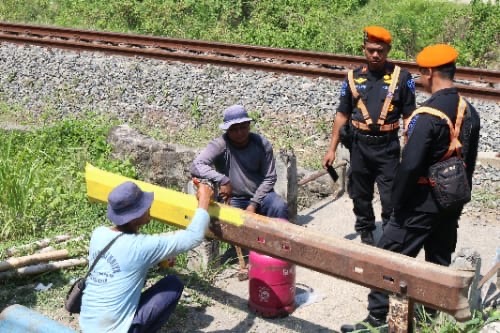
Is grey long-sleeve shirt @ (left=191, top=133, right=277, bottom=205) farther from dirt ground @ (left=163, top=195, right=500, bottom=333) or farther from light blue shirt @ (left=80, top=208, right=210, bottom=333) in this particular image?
light blue shirt @ (left=80, top=208, right=210, bottom=333)

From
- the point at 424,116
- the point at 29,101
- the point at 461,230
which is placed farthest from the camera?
the point at 29,101

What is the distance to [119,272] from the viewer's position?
3.97 metres

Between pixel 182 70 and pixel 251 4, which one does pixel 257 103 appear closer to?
pixel 182 70

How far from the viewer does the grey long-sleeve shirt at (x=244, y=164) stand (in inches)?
219

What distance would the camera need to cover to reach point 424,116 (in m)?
4.25

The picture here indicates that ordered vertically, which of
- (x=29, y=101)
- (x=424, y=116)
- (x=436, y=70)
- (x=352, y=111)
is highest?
(x=436, y=70)

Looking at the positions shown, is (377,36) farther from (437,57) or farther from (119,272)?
(119,272)

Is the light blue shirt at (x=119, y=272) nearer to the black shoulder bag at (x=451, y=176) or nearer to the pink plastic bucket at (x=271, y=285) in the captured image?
the pink plastic bucket at (x=271, y=285)

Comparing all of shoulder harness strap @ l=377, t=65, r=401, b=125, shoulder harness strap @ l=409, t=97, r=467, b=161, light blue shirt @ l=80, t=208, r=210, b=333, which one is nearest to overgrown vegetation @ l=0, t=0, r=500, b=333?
shoulder harness strap @ l=409, t=97, r=467, b=161

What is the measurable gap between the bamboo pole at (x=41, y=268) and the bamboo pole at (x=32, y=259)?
0.15ft

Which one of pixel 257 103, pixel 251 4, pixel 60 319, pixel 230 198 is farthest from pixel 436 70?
pixel 251 4

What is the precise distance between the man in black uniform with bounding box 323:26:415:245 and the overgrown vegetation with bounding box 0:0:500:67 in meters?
8.03

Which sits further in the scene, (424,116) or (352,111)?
(352,111)

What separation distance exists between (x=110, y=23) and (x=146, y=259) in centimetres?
1375
